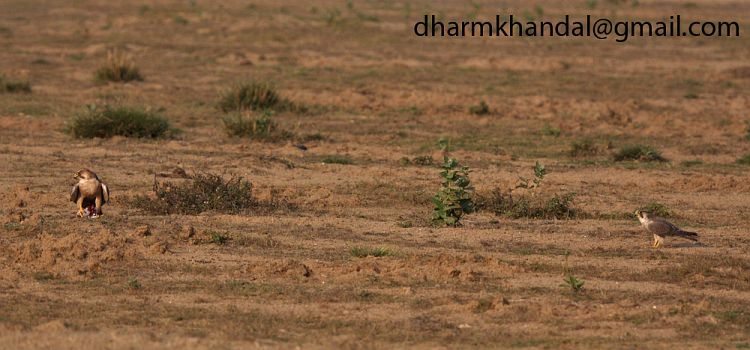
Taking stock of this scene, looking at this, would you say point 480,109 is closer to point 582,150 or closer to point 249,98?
point 249,98

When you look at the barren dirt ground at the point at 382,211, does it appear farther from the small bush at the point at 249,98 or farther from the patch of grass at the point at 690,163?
the small bush at the point at 249,98

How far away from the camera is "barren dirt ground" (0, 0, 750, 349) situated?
783 cm

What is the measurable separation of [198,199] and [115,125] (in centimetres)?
511

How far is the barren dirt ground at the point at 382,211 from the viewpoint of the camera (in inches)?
308

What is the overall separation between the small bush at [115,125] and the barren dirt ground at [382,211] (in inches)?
10.8

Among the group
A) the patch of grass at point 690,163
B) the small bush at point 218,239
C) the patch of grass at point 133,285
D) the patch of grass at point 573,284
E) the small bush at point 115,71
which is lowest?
the patch of grass at point 690,163

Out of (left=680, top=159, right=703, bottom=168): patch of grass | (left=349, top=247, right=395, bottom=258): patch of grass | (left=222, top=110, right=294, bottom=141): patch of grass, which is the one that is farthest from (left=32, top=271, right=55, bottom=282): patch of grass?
(left=680, top=159, right=703, bottom=168): patch of grass

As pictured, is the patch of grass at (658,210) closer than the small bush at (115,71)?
Yes

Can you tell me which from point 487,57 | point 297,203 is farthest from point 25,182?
point 487,57

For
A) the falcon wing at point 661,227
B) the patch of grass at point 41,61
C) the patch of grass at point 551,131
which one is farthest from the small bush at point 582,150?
the patch of grass at point 41,61

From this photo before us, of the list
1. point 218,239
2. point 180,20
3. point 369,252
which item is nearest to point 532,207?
point 369,252

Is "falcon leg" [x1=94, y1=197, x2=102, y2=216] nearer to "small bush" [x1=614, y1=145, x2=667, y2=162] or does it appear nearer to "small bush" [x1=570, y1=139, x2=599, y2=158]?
"small bush" [x1=570, y1=139, x2=599, y2=158]

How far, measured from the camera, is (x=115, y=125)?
16.1m

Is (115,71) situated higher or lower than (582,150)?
higher
